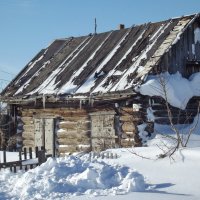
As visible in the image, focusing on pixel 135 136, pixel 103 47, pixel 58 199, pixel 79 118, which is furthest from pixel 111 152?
pixel 103 47

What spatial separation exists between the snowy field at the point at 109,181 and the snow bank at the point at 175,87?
571cm

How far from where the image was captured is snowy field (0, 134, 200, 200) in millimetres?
7492

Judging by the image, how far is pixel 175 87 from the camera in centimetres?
1658

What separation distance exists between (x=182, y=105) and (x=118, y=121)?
2515 mm

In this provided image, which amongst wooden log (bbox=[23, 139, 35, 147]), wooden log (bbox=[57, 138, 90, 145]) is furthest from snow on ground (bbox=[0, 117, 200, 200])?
wooden log (bbox=[23, 139, 35, 147])

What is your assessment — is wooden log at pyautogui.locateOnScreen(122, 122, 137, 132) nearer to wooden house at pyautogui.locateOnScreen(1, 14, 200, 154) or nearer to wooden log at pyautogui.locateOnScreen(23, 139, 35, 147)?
wooden house at pyautogui.locateOnScreen(1, 14, 200, 154)

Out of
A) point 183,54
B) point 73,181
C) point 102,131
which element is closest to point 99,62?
point 102,131

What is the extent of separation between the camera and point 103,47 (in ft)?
66.6

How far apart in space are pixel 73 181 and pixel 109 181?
0.69 meters

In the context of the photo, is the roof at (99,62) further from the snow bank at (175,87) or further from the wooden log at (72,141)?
the wooden log at (72,141)

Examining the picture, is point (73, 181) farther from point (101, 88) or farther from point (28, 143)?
point (28, 143)

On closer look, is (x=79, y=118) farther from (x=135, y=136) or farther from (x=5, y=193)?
(x=5, y=193)

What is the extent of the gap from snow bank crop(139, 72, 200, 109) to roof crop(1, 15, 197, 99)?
0.44 m

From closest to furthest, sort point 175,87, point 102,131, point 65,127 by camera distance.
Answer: point 175,87 → point 102,131 → point 65,127
